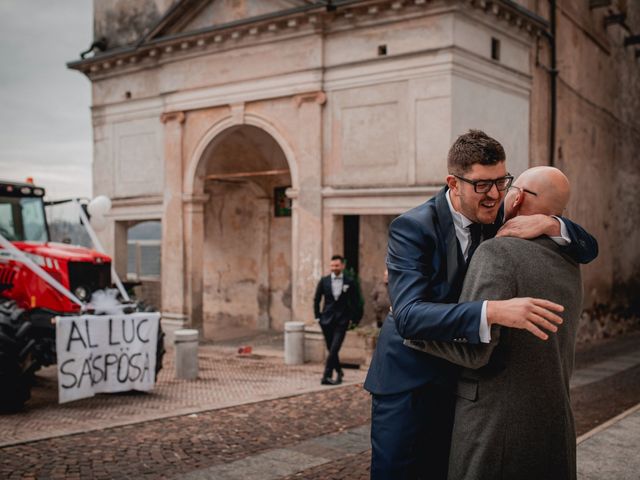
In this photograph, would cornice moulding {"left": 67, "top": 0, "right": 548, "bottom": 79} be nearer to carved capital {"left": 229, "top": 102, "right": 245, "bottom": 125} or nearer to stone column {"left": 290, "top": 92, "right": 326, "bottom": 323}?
carved capital {"left": 229, "top": 102, "right": 245, "bottom": 125}

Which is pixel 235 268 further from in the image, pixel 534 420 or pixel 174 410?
pixel 534 420

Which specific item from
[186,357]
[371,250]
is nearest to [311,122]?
[371,250]

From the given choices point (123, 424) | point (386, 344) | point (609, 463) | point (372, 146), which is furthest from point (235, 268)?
point (386, 344)

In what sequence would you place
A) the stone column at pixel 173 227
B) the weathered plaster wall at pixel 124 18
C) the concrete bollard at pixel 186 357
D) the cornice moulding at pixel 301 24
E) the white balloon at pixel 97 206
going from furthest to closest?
1. the weathered plaster wall at pixel 124 18
2. the stone column at pixel 173 227
3. the cornice moulding at pixel 301 24
4. the concrete bollard at pixel 186 357
5. the white balloon at pixel 97 206

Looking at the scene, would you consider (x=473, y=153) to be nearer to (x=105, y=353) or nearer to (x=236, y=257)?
(x=105, y=353)

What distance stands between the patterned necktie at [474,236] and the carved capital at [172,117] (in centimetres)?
1401

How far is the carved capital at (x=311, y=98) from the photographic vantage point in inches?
550

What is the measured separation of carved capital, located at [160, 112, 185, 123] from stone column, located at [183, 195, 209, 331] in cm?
181

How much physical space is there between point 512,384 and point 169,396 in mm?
8094

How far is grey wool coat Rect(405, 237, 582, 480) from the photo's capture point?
102 inches

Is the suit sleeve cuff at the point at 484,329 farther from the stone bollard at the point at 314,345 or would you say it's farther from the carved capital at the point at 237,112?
the carved capital at the point at 237,112


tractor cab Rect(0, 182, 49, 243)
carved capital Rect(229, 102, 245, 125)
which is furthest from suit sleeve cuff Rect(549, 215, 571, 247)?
carved capital Rect(229, 102, 245, 125)

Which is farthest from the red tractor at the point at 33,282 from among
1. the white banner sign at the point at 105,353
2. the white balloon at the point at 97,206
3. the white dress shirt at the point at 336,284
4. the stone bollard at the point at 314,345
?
the stone bollard at the point at 314,345

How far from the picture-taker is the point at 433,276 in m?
2.86
